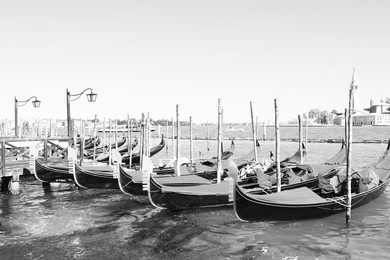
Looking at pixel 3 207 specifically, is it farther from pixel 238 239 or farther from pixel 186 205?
pixel 238 239

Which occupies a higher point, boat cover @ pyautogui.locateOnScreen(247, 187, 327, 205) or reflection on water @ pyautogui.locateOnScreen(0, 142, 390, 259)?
boat cover @ pyautogui.locateOnScreen(247, 187, 327, 205)

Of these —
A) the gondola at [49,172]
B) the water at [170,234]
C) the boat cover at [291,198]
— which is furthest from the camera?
the gondola at [49,172]

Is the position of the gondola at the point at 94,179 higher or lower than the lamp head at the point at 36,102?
lower

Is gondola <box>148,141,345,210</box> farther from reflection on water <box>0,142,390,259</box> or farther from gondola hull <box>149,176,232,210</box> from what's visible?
reflection on water <box>0,142,390,259</box>

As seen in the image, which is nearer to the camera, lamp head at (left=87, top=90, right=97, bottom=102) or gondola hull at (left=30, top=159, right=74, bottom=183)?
gondola hull at (left=30, top=159, right=74, bottom=183)

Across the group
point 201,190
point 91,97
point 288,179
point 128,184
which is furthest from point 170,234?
point 91,97

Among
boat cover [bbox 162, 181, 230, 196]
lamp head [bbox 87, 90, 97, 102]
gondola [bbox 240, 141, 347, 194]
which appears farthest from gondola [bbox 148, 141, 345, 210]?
lamp head [bbox 87, 90, 97, 102]

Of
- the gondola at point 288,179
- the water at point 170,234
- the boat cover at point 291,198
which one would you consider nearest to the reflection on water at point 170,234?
the water at point 170,234

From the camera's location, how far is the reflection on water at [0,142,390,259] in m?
6.96

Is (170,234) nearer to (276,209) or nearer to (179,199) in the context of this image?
(179,199)

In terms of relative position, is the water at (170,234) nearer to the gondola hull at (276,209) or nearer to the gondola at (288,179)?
the gondola hull at (276,209)

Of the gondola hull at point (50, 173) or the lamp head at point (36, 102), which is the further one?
the lamp head at point (36, 102)

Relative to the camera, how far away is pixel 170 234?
8.05 metres

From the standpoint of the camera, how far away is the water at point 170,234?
22.8 ft
